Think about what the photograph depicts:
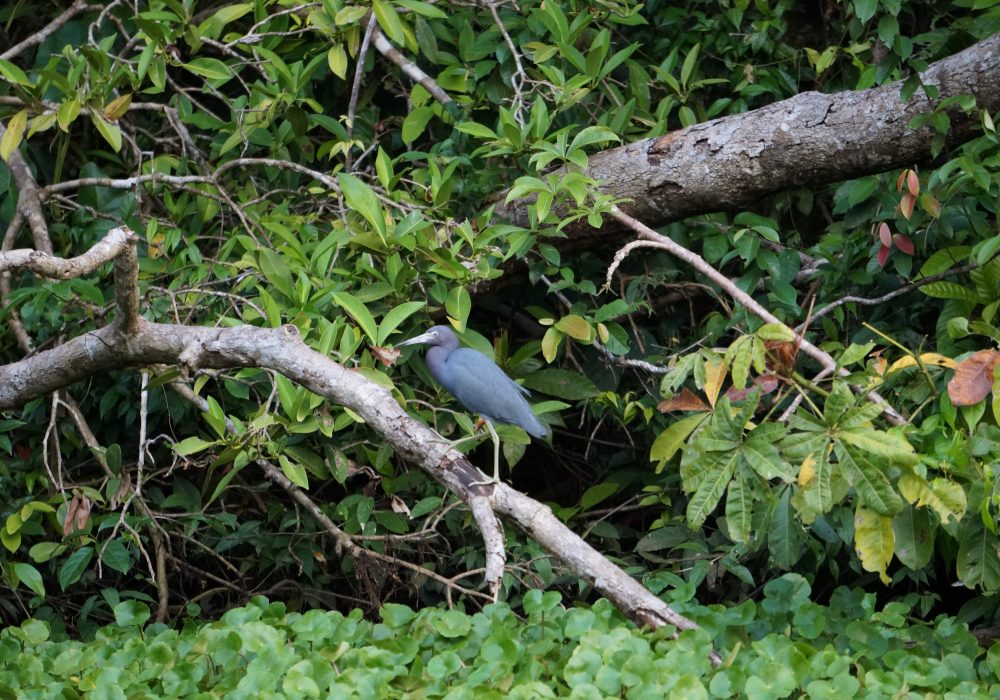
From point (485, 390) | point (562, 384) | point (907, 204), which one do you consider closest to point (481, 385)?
point (485, 390)

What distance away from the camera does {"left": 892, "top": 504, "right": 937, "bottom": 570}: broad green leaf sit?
3051mm

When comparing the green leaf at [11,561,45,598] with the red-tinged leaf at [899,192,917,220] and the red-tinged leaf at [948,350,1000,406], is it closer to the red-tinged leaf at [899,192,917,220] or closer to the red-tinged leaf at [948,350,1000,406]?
the red-tinged leaf at [948,350,1000,406]

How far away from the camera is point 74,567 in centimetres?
393

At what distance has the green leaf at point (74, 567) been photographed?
391 cm

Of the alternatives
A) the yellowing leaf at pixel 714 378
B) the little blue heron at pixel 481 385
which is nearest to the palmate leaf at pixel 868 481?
the yellowing leaf at pixel 714 378

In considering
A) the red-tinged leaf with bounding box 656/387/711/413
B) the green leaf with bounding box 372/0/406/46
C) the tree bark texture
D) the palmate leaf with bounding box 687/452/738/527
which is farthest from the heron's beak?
the palmate leaf with bounding box 687/452/738/527

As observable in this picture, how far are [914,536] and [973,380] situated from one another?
17.8 inches

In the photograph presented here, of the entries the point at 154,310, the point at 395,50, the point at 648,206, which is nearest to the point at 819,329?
the point at 648,206

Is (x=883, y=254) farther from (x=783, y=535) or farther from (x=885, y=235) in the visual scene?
(x=783, y=535)

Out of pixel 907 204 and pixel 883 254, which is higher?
pixel 907 204

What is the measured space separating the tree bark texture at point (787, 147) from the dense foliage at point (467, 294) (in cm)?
9

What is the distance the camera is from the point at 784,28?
482 cm

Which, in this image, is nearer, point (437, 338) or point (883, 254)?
point (883, 254)

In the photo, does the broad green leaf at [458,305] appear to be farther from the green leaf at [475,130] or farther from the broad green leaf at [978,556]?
the broad green leaf at [978,556]
